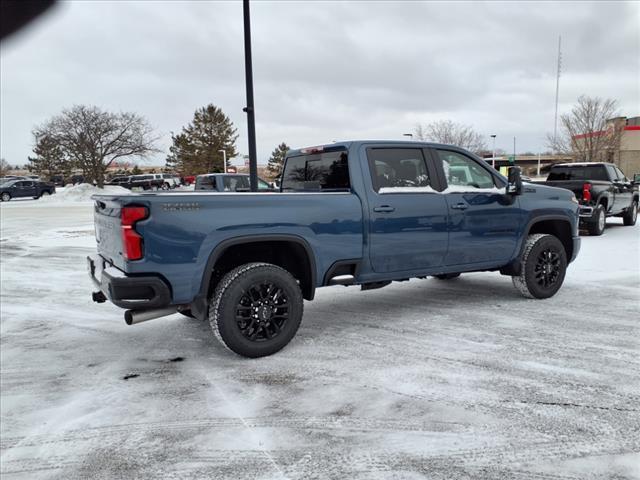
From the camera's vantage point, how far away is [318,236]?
4.58 meters

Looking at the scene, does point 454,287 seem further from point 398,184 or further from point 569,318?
point 398,184

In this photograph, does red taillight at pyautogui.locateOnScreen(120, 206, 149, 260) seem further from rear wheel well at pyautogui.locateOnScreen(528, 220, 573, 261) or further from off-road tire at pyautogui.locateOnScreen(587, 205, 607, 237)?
off-road tire at pyautogui.locateOnScreen(587, 205, 607, 237)

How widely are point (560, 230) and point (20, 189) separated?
3927 centimetres

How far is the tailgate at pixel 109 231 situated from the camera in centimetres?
397

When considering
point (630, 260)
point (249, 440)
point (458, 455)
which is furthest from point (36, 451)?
point (630, 260)

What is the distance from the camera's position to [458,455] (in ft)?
9.34

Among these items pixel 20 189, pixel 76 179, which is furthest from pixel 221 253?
pixel 76 179

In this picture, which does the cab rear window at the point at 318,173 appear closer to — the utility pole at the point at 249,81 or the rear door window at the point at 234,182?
the utility pole at the point at 249,81

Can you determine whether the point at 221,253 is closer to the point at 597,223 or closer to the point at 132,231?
the point at 132,231

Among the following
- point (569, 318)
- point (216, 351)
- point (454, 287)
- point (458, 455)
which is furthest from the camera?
point (454, 287)

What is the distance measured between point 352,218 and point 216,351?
5.84 ft

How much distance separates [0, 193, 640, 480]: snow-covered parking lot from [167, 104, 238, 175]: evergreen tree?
65.7m

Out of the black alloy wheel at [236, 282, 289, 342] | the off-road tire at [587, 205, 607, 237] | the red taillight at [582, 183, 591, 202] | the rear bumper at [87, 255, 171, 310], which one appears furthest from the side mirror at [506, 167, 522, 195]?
the off-road tire at [587, 205, 607, 237]

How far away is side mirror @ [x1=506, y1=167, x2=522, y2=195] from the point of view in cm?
554
